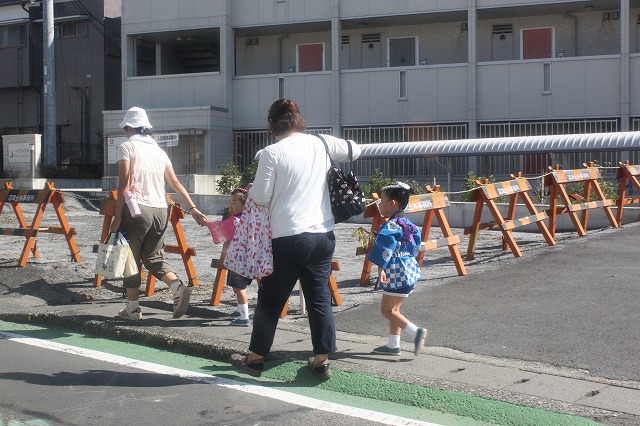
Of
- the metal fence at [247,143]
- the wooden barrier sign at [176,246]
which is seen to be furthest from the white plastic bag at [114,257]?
the metal fence at [247,143]

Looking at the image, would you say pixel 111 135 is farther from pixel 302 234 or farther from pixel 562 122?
pixel 302 234

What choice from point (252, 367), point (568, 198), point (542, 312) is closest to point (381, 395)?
point (252, 367)

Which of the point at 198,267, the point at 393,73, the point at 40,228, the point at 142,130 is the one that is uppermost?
the point at 393,73

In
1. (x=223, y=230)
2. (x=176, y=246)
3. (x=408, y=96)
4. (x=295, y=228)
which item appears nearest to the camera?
(x=295, y=228)

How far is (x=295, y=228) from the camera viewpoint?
5.83 metres

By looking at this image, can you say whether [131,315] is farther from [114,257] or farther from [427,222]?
[427,222]

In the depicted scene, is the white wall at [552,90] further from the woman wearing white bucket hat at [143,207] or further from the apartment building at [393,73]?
the woman wearing white bucket hat at [143,207]

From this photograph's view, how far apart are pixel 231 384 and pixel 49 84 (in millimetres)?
26722

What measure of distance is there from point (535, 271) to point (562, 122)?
15.3 metres

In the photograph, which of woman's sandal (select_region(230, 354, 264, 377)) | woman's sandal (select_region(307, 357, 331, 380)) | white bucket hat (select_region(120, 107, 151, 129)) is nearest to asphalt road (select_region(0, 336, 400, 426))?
woman's sandal (select_region(230, 354, 264, 377))

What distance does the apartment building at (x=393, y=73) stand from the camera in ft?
79.9

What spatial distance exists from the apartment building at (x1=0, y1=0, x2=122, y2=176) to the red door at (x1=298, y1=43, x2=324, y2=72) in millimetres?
8942

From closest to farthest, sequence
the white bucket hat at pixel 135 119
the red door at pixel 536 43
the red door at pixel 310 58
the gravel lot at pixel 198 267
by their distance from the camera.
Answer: the white bucket hat at pixel 135 119 < the gravel lot at pixel 198 267 < the red door at pixel 536 43 < the red door at pixel 310 58

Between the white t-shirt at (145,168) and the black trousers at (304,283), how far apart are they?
215 centimetres
